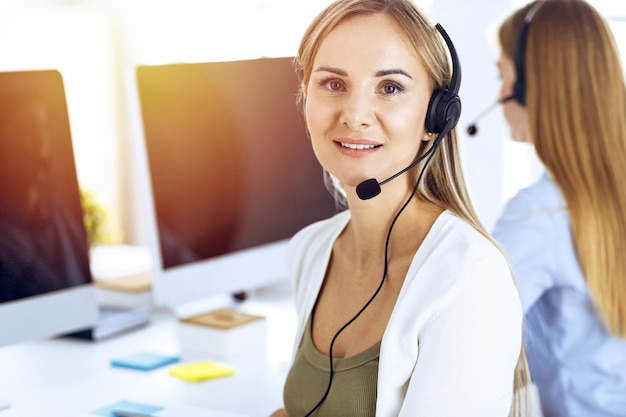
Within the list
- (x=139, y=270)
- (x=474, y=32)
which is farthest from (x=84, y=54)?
(x=474, y=32)

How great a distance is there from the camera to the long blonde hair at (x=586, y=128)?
1648 mm

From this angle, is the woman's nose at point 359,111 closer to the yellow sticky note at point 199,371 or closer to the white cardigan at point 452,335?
the white cardigan at point 452,335

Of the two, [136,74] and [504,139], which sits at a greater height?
[136,74]

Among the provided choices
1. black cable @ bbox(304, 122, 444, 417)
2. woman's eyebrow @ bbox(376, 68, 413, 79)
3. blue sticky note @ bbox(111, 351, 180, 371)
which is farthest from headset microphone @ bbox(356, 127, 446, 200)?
blue sticky note @ bbox(111, 351, 180, 371)

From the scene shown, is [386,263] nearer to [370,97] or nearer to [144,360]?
[370,97]

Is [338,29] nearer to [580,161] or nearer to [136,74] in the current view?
[136,74]

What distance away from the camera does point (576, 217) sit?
1665 millimetres

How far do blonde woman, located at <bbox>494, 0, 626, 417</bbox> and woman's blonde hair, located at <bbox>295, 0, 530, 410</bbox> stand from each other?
360 mm

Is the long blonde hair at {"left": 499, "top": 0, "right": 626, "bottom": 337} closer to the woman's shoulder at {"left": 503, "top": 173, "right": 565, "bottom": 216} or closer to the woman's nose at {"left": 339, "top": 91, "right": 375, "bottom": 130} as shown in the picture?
the woman's shoulder at {"left": 503, "top": 173, "right": 565, "bottom": 216}

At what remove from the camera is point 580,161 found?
1.66 metres

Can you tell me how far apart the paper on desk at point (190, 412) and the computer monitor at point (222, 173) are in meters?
0.30

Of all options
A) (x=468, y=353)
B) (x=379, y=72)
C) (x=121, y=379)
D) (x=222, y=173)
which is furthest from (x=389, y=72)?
(x=121, y=379)

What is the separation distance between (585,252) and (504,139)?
3.20 ft

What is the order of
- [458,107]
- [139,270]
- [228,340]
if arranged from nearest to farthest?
1. [458,107]
2. [228,340]
3. [139,270]
